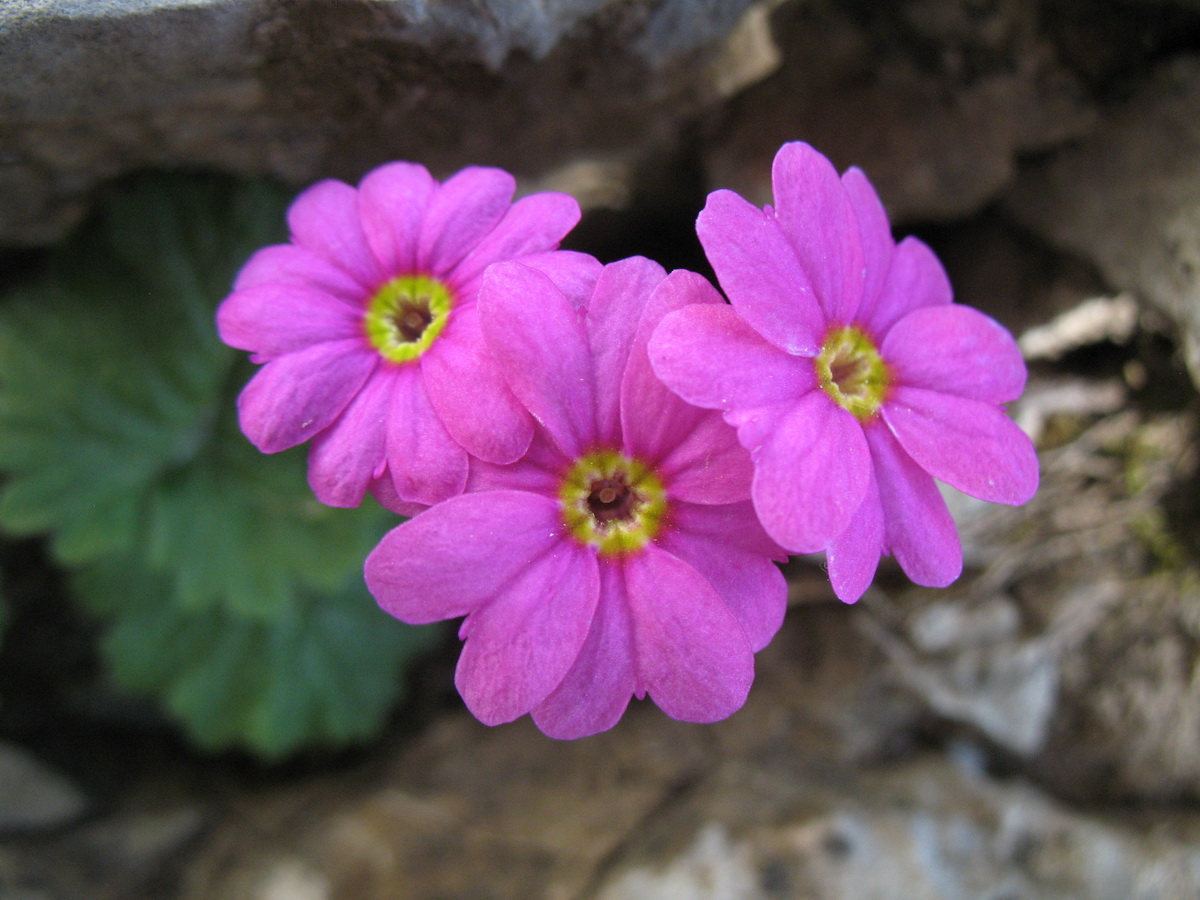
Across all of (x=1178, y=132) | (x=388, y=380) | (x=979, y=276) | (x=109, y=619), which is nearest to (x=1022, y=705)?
(x=979, y=276)

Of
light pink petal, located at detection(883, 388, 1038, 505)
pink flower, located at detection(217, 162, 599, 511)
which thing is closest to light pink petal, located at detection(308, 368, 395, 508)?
pink flower, located at detection(217, 162, 599, 511)

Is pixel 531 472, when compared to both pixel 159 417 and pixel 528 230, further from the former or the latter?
pixel 159 417

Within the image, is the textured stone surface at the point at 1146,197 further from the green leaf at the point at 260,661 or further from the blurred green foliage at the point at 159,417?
the green leaf at the point at 260,661

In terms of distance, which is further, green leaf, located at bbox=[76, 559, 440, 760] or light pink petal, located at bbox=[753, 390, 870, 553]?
green leaf, located at bbox=[76, 559, 440, 760]

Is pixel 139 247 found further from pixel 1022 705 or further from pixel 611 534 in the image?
pixel 1022 705

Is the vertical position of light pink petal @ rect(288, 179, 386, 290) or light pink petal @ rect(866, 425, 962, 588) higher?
light pink petal @ rect(288, 179, 386, 290)

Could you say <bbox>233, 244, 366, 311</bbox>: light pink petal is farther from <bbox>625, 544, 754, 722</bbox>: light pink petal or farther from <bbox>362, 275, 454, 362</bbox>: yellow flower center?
<bbox>625, 544, 754, 722</bbox>: light pink petal

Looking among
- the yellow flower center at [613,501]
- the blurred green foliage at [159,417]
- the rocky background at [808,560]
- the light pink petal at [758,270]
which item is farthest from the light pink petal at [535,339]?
the blurred green foliage at [159,417]

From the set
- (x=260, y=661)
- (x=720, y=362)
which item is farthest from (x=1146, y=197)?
(x=260, y=661)
